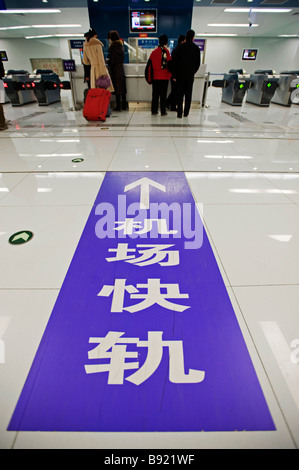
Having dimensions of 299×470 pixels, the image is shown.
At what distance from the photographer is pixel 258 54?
51.4 feet

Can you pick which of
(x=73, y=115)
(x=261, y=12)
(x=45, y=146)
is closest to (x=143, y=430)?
(x=45, y=146)

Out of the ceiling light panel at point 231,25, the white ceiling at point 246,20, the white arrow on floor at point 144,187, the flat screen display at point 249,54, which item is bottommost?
the white arrow on floor at point 144,187

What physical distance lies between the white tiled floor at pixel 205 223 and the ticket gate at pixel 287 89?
13.9 ft

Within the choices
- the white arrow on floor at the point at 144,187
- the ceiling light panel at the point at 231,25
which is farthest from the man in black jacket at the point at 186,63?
the ceiling light panel at the point at 231,25

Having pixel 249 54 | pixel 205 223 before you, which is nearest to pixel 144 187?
pixel 205 223

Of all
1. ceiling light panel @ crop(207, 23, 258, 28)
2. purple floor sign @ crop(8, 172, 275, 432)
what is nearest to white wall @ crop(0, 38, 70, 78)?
ceiling light panel @ crop(207, 23, 258, 28)

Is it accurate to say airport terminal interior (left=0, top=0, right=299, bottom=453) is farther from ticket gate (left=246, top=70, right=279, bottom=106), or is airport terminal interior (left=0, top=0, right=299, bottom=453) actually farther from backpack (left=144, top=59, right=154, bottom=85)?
ticket gate (left=246, top=70, right=279, bottom=106)

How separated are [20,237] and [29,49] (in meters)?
21.6

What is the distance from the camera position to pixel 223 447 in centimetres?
63

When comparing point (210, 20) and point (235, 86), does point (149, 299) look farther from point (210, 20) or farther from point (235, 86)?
point (210, 20)

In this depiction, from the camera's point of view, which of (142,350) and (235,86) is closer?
(142,350)

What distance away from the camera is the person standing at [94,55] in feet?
13.5

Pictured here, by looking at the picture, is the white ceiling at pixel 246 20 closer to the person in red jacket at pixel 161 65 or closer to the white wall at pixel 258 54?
the white wall at pixel 258 54

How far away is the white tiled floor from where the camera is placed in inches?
27.6
